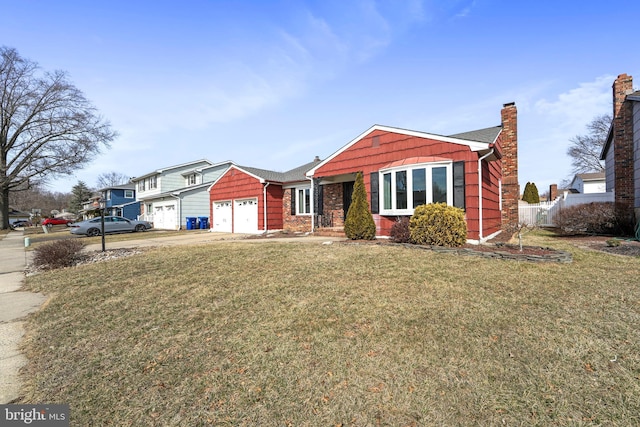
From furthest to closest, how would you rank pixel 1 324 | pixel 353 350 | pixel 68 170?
pixel 68 170
pixel 1 324
pixel 353 350

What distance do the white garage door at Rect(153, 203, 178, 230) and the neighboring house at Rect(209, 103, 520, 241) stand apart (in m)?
9.11

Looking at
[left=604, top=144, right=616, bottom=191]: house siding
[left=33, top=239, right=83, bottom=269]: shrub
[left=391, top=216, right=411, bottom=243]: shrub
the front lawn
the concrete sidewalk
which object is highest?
[left=604, top=144, right=616, bottom=191]: house siding

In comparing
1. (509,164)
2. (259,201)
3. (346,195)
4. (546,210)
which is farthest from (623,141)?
(259,201)

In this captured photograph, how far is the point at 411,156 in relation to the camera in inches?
408

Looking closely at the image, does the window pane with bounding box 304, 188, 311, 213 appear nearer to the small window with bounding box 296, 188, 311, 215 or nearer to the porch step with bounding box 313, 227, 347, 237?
the small window with bounding box 296, 188, 311, 215

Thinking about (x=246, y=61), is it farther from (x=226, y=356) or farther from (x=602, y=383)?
(x=602, y=383)

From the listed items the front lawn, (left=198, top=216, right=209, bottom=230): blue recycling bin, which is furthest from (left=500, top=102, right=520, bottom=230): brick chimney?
(left=198, top=216, right=209, bottom=230): blue recycling bin

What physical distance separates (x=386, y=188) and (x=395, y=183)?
495mm

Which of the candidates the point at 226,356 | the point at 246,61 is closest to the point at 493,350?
the point at 226,356

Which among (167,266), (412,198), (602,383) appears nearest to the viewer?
(602,383)

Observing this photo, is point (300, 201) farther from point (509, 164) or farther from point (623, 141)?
point (623, 141)

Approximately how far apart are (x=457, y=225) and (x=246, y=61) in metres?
9.38

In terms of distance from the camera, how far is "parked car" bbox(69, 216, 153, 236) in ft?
62.9

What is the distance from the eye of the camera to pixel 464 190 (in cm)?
895
